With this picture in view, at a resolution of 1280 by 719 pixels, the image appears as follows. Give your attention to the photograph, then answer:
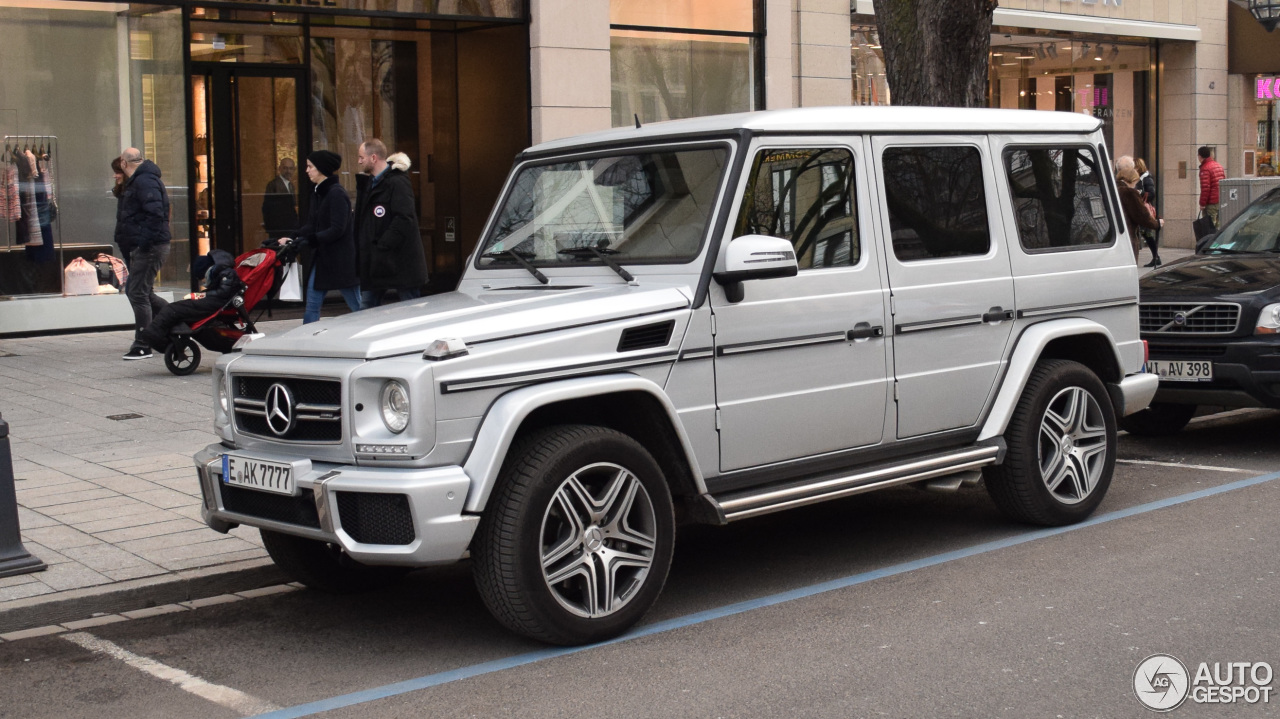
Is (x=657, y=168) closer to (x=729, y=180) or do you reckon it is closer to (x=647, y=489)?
(x=729, y=180)

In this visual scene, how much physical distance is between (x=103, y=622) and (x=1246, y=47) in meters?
28.0

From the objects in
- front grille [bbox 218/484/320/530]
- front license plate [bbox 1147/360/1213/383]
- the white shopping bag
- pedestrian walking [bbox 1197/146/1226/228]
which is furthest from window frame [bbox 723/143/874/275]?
pedestrian walking [bbox 1197/146/1226/228]

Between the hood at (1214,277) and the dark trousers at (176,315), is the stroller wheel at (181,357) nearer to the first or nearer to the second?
the dark trousers at (176,315)

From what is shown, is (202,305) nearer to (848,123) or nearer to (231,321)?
(231,321)

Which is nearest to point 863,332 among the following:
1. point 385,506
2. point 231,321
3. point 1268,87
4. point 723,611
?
point 723,611

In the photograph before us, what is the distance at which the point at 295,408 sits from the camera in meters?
5.30

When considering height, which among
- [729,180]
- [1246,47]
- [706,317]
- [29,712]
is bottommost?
[29,712]

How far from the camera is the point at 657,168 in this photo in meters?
6.09

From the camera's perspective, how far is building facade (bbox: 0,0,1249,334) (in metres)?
15.4

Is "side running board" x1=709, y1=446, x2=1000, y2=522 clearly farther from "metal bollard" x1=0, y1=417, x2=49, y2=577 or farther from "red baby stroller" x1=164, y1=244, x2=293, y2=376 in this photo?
"red baby stroller" x1=164, y1=244, x2=293, y2=376

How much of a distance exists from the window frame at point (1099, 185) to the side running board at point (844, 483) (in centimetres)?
107

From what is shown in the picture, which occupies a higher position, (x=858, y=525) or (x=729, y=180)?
(x=729, y=180)

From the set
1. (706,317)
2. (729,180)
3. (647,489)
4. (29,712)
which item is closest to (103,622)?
(29,712)

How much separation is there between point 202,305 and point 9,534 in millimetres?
6092
